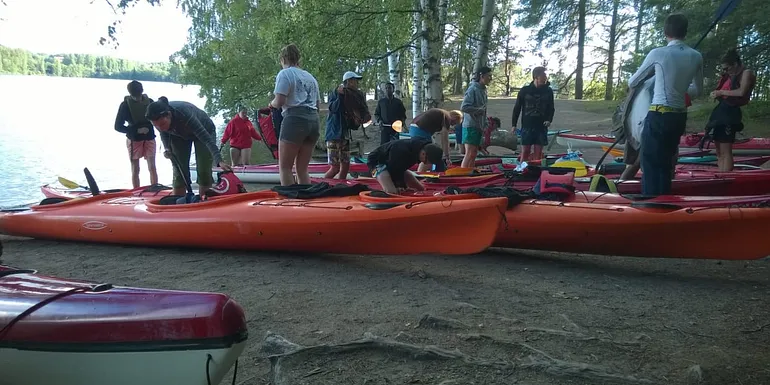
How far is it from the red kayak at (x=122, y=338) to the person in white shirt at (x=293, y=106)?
336cm

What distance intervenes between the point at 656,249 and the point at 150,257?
389 cm

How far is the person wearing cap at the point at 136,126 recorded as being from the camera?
687cm

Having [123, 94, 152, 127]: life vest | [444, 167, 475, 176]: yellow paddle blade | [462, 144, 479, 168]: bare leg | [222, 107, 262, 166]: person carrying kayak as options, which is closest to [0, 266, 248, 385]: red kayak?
[444, 167, 475, 176]: yellow paddle blade

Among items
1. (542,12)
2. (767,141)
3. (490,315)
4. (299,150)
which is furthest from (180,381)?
(542,12)

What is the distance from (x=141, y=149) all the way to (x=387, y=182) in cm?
420

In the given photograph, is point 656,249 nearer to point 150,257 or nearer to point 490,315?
point 490,315

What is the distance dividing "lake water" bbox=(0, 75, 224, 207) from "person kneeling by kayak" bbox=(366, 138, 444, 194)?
194 inches

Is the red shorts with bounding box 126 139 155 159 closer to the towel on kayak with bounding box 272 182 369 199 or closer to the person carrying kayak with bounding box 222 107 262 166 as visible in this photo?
the person carrying kayak with bounding box 222 107 262 166

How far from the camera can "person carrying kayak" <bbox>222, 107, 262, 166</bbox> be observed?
10133 mm

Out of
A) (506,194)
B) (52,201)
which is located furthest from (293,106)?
(52,201)

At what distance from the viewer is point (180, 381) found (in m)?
1.87

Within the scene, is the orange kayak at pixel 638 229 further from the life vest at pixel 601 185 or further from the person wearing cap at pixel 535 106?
the person wearing cap at pixel 535 106

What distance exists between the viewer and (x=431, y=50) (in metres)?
9.75

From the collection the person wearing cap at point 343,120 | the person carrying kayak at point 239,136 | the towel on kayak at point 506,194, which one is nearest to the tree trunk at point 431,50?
the person wearing cap at point 343,120
